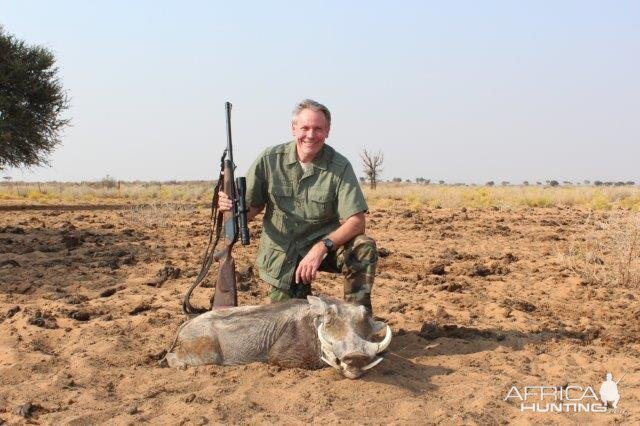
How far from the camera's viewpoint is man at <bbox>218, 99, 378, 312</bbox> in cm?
543

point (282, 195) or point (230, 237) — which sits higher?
point (282, 195)

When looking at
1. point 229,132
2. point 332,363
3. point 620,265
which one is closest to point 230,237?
point 229,132

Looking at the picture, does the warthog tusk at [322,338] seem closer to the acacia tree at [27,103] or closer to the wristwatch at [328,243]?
the wristwatch at [328,243]

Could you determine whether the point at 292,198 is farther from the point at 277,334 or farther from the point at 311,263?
the point at 277,334

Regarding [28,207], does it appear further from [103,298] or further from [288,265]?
[288,265]

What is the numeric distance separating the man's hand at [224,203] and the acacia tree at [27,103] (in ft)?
63.3

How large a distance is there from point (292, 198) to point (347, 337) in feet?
5.41

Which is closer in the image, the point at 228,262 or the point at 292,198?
the point at 228,262

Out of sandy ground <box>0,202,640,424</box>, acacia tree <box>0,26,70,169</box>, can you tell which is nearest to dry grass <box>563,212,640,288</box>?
sandy ground <box>0,202,640,424</box>

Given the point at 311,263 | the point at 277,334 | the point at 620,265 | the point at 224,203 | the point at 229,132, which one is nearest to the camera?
the point at 277,334

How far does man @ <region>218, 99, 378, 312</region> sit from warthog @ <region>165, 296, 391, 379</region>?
2.03 feet

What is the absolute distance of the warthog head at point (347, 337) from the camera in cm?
432

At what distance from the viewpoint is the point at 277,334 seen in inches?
191

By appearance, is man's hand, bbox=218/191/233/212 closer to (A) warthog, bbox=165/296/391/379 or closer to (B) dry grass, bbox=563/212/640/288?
(A) warthog, bbox=165/296/391/379
